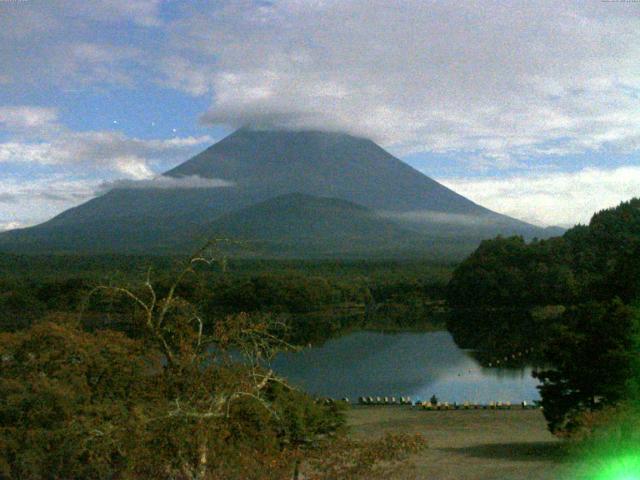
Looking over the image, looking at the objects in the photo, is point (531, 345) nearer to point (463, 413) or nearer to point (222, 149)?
point (463, 413)

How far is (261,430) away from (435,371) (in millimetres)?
24963

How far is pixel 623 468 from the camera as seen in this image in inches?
323

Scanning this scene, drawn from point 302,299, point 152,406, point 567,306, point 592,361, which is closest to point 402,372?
point 592,361

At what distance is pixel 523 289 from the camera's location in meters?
58.9

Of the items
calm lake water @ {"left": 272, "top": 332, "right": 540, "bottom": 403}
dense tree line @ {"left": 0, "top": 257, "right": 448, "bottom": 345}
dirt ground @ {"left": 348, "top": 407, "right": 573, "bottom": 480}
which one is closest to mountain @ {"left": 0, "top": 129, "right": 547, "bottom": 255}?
dense tree line @ {"left": 0, "top": 257, "right": 448, "bottom": 345}

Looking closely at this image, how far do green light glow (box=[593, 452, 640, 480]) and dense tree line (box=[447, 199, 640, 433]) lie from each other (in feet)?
4.50

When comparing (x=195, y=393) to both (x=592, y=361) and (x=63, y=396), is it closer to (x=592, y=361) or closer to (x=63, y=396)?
(x=63, y=396)

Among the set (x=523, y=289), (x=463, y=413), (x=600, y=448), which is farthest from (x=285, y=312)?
(x=600, y=448)

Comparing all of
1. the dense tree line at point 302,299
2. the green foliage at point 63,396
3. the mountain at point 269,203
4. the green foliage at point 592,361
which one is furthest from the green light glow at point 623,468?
the mountain at point 269,203

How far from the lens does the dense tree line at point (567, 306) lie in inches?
490

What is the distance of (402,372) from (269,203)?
118 m

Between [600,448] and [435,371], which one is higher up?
[600,448]

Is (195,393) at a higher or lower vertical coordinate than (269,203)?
lower

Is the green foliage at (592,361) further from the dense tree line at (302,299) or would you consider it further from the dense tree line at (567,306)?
the dense tree line at (302,299)
